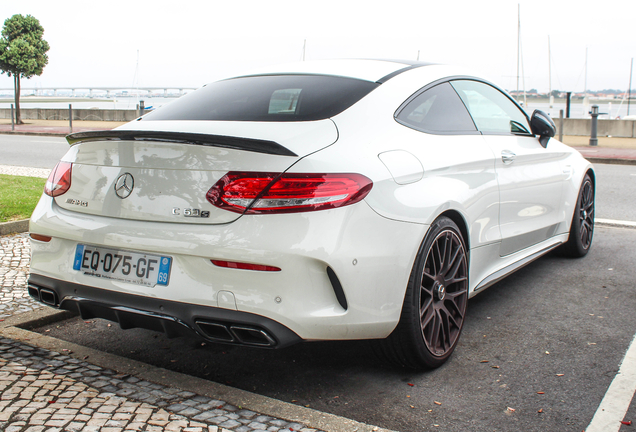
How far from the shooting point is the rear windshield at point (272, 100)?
296 cm

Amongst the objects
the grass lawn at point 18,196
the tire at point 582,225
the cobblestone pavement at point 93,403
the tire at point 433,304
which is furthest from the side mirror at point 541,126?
the grass lawn at point 18,196

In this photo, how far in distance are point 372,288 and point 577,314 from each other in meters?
2.05

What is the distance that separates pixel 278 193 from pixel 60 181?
1.23m

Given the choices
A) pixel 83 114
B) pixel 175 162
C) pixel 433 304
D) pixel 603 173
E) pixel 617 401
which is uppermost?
pixel 83 114

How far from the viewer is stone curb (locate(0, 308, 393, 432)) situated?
8.27 feet

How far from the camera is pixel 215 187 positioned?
254cm

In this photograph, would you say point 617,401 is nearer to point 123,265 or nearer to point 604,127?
point 123,265

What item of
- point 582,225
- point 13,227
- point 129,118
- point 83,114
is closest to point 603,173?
point 582,225

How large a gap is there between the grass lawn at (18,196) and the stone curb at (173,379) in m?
2.83

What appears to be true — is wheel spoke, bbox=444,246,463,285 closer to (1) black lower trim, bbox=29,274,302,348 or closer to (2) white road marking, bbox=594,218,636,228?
(1) black lower trim, bbox=29,274,302,348

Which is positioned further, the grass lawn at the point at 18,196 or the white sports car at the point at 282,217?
the grass lawn at the point at 18,196

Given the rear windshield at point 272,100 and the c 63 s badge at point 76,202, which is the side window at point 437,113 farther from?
the c 63 s badge at point 76,202

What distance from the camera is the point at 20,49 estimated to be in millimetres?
31391

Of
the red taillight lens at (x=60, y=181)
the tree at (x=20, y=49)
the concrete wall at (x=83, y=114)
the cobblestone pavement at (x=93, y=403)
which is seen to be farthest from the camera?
the tree at (x=20, y=49)
